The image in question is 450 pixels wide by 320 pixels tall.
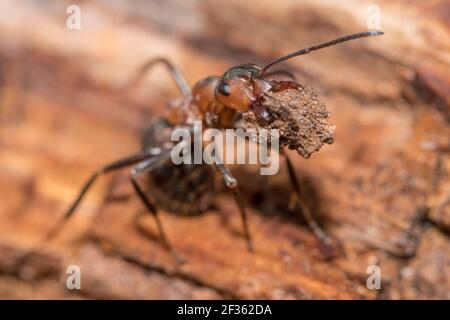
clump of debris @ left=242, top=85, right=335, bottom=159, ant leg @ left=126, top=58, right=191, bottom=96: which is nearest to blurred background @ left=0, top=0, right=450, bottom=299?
ant leg @ left=126, top=58, right=191, bottom=96

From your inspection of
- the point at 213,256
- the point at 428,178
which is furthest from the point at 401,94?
the point at 213,256

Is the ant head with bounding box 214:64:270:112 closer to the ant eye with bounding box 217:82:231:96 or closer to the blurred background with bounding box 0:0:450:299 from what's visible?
the ant eye with bounding box 217:82:231:96

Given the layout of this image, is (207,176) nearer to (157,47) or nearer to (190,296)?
(190,296)

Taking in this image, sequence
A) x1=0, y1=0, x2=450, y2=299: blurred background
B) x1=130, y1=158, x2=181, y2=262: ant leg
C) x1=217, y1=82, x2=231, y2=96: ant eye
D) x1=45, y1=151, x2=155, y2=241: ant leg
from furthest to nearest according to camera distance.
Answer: x1=45, y1=151, x2=155, y2=241: ant leg
x1=130, y1=158, x2=181, y2=262: ant leg
x1=0, y1=0, x2=450, y2=299: blurred background
x1=217, y1=82, x2=231, y2=96: ant eye

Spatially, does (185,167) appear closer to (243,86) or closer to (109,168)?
(109,168)

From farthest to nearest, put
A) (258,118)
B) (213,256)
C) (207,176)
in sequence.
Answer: (207,176), (213,256), (258,118)
